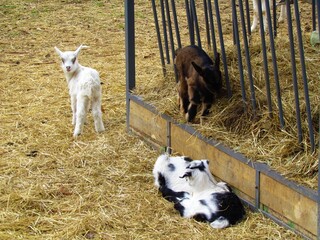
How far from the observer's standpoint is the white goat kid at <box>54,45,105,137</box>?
6965 mm

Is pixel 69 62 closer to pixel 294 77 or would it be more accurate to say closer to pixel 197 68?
pixel 197 68

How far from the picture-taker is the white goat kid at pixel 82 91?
274 inches

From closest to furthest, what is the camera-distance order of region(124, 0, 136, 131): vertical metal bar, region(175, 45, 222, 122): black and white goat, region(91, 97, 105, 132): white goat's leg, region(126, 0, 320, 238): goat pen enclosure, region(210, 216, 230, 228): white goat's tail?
1. region(126, 0, 320, 238): goat pen enclosure
2. region(210, 216, 230, 228): white goat's tail
3. region(175, 45, 222, 122): black and white goat
4. region(124, 0, 136, 131): vertical metal bar
5. region(91, 97, 105, 132): white goat's leg

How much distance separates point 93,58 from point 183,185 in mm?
5357

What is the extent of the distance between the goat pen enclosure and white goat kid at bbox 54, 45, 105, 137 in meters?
0.33

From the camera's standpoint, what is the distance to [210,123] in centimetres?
577

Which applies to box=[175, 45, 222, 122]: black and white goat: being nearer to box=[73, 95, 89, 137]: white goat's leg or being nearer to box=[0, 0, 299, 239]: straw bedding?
box=[0, 0, 299, 239]: straw bedding

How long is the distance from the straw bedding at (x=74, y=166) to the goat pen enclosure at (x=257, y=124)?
0.22 metres

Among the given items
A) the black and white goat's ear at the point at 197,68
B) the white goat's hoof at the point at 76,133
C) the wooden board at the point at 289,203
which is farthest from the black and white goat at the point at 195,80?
the white goat's hoof at the point at 76,133

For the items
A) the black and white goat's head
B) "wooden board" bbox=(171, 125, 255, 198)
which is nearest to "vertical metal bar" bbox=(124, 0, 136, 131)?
"wooden board" bbox=(171, 125, 255, 198)

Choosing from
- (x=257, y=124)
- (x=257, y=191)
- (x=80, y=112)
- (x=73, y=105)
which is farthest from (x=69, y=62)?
(x=257, y=191)

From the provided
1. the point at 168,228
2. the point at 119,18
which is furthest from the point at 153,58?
the point at 168,228

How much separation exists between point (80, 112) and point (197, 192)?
2.16m

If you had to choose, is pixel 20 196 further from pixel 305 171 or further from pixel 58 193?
pixel 305 171
